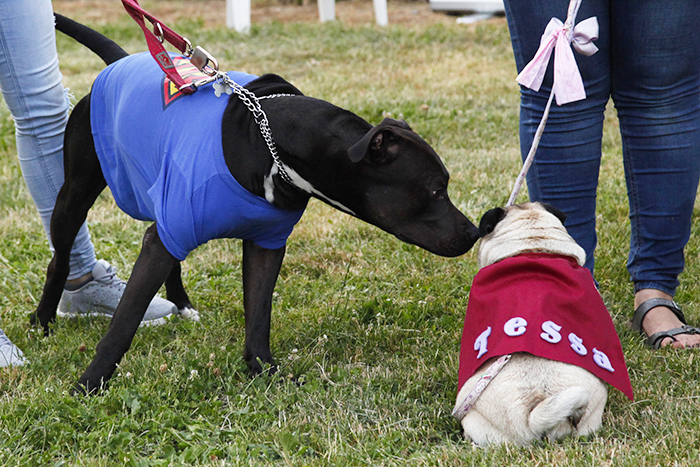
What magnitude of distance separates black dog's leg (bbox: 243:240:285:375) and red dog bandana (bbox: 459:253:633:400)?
0.83 meters

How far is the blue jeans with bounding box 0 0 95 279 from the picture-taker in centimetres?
294

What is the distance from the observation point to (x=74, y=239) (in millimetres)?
3201

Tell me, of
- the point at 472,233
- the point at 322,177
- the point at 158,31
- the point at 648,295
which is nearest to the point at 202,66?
the point at 158,31

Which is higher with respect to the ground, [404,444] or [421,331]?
[404,444]

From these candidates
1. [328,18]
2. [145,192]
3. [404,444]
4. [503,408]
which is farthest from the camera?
[328,18]

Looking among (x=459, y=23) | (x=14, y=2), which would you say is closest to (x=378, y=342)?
(x=14, y=2)

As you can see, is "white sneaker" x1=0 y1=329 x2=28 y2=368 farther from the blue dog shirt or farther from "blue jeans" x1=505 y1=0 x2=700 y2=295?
"blue jeans" x1=505 y1=0 x2=700 y2=295

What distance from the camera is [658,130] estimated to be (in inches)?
117

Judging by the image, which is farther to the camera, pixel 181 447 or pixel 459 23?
pixel 459 23

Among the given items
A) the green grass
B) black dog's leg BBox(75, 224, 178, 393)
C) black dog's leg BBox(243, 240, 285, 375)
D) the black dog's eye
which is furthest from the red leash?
the green grass

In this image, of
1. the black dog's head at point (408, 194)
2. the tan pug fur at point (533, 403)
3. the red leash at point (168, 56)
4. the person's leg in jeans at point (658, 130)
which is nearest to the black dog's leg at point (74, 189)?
the red leash at point (168, 56)

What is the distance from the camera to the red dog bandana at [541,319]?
2.23 meters

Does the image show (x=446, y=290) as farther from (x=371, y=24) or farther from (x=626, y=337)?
(x=371, y=24)

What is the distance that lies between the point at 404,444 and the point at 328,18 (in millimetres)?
10552
